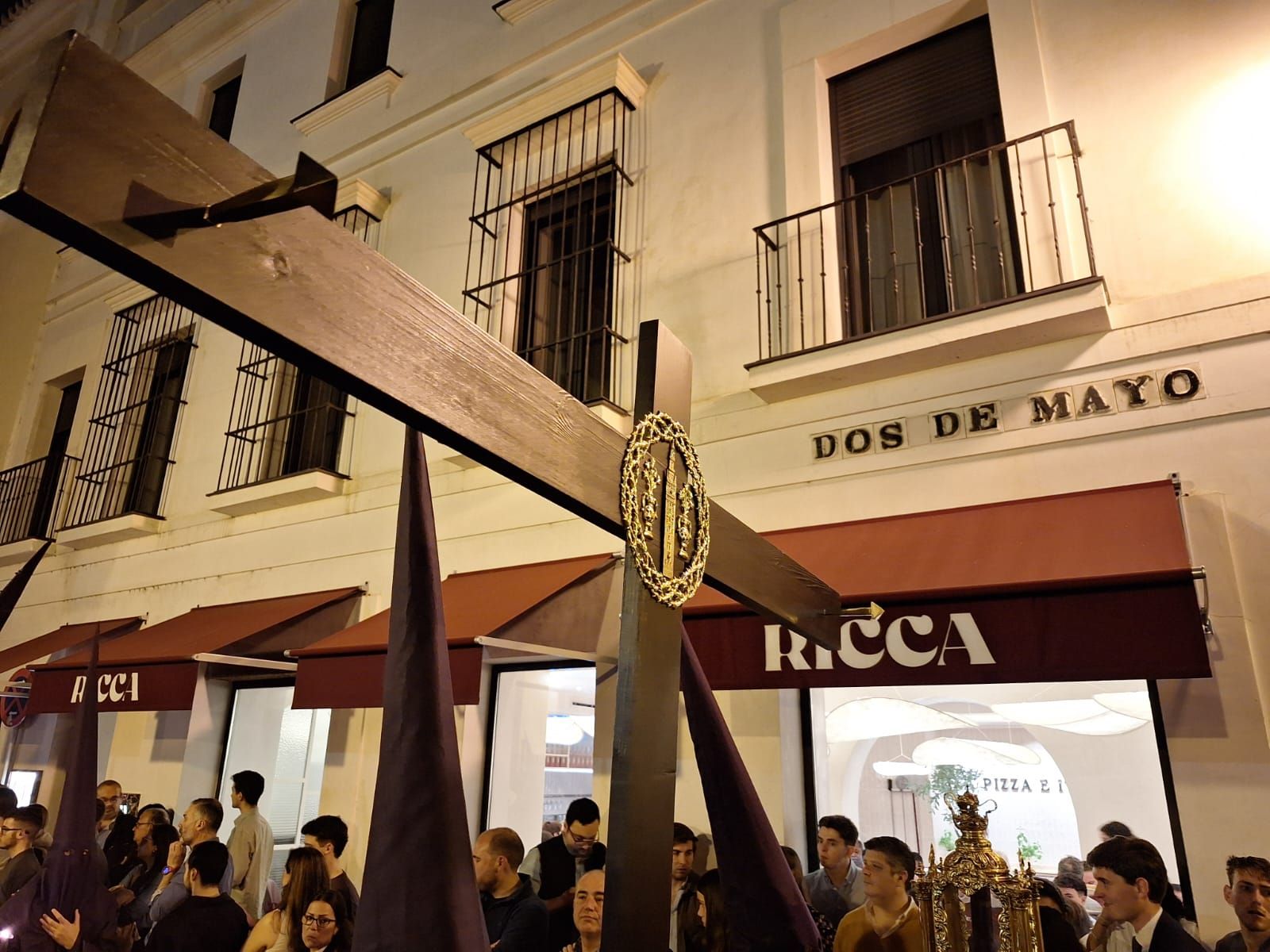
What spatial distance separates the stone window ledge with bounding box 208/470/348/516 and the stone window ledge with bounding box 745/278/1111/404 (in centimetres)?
408

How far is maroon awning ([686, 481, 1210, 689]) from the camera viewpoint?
347 cm

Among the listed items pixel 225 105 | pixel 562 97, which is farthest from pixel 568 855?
pixel 225 105

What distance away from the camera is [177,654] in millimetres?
7004

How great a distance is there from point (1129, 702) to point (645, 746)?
4.07m

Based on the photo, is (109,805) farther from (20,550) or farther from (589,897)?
(589,897)

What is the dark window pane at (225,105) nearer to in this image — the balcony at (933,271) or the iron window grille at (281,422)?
the iron window grille at (281,422)

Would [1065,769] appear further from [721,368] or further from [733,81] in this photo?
[733,81]

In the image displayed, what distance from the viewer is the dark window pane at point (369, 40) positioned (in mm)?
9953

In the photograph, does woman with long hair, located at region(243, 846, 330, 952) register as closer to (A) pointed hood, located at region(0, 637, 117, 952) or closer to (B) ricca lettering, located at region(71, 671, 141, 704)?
(A) pointed hood, located at region(0, 637, 117, 952)

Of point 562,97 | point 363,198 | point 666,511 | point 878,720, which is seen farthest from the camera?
point 363,198

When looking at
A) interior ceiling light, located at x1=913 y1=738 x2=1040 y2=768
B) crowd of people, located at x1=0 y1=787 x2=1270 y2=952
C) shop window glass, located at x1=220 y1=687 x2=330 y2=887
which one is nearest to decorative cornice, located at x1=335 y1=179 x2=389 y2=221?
shop window glass, located at x1=220 y1=687 x2=330 y2=887

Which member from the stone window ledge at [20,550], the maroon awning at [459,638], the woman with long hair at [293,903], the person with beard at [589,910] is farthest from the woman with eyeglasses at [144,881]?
the stone window ledge at [20,550]

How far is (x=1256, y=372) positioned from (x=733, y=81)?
13.7 ft

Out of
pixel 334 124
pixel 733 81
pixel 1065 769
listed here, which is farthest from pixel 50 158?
pixel 334 124
